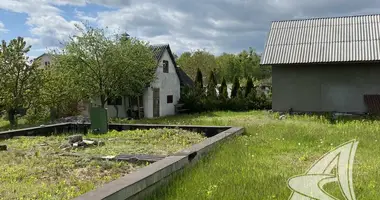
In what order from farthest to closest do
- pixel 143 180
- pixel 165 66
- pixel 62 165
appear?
1. pixel 165 66
2. pixel 62 165
3. pixel 143 180

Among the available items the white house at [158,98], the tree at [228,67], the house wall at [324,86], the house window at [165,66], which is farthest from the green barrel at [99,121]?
the tree at [228,67]

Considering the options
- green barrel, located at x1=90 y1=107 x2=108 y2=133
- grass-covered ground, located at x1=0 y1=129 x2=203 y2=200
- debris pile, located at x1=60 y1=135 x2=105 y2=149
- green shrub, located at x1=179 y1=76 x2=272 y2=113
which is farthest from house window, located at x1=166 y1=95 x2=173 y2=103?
debris pile, located at x1=60 y1=135 x2=105 y2=149

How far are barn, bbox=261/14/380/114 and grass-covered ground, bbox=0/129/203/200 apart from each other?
9123mm

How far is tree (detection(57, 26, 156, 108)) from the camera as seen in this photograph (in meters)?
19.4

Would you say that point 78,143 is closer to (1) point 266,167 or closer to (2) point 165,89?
→ (1) point 266,167

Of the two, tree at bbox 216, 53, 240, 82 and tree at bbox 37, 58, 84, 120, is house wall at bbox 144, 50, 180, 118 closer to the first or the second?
tree at bbox 37, 58, 84, 120

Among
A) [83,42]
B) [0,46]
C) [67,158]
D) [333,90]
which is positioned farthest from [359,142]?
[0,46]

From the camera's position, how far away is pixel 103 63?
19453 mm

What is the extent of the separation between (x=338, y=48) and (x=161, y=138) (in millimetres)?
11281

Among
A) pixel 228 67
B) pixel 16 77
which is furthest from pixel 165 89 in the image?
pixel 228 67

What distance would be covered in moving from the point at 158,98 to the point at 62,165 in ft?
59.1

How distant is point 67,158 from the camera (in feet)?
22.4

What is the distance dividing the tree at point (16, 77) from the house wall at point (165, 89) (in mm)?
6832

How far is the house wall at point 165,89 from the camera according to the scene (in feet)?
75.3
